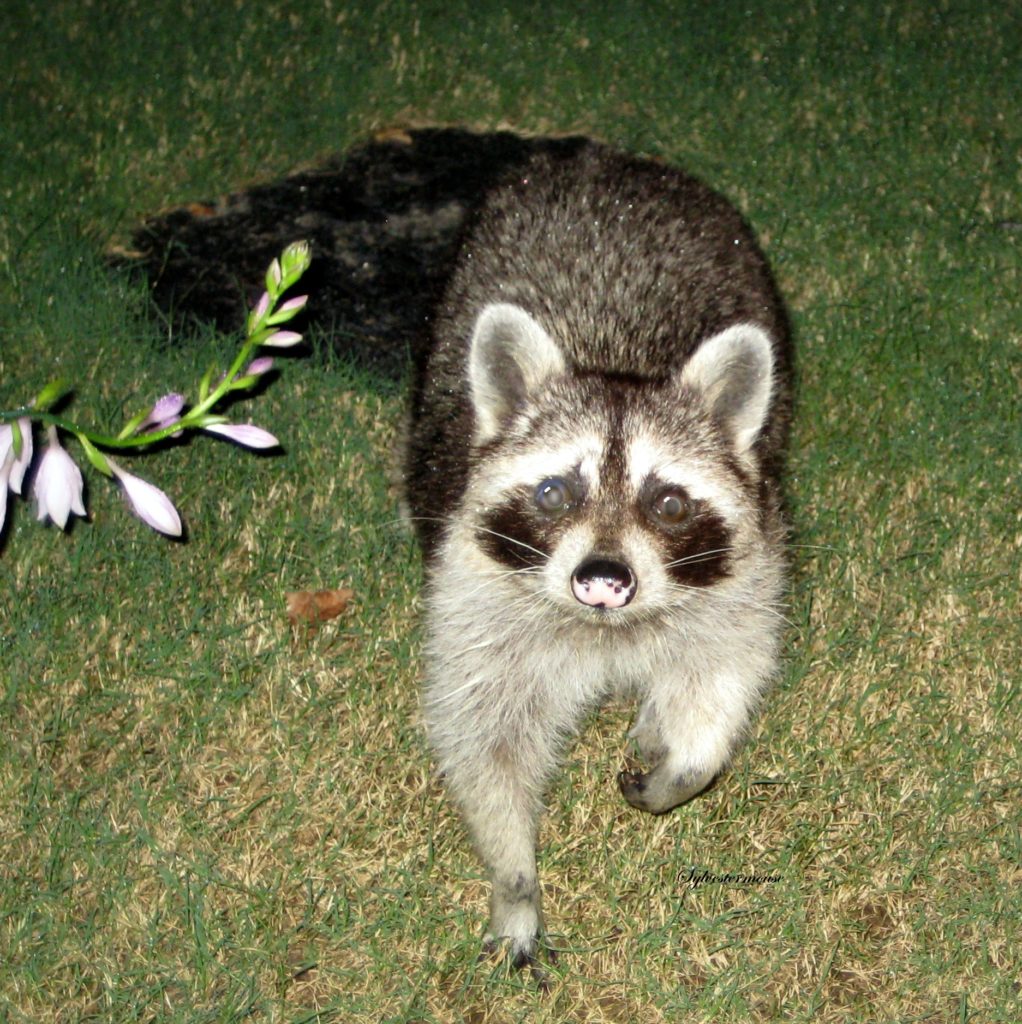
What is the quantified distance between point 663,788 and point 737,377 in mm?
1051

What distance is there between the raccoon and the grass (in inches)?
8.1

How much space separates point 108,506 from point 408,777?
4.66 feet

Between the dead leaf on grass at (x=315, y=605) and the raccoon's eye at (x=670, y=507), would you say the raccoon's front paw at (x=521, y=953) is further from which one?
the dead leaf on grass at (x=315, y=605)

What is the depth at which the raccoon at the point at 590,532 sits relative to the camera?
3.16m

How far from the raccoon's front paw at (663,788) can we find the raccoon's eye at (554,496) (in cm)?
78

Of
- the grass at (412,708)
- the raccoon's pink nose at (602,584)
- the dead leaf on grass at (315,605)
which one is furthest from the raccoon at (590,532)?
the dead leaf on grass at (315,605)

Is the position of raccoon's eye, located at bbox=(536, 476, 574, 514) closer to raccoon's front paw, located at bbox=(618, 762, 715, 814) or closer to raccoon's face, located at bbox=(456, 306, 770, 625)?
raccoon's face, located at bbox=(456, 306, 770, 625)

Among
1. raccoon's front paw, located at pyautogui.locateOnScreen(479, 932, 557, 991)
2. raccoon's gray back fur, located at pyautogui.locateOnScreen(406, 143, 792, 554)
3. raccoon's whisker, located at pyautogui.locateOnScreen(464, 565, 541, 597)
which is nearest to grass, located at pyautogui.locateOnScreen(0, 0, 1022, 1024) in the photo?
raccoon's front paw, located at pyautogui.locateOnScreen(479, 932, 557, 991)

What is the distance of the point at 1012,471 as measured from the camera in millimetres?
4621

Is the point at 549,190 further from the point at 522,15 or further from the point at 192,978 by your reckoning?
the point at 522,15

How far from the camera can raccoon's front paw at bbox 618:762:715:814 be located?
3453 millimetres

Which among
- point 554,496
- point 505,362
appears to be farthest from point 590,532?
point 505,362

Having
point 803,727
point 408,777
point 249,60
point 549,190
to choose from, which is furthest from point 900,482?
point 249,60

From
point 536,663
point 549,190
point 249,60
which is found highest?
point 549,190
